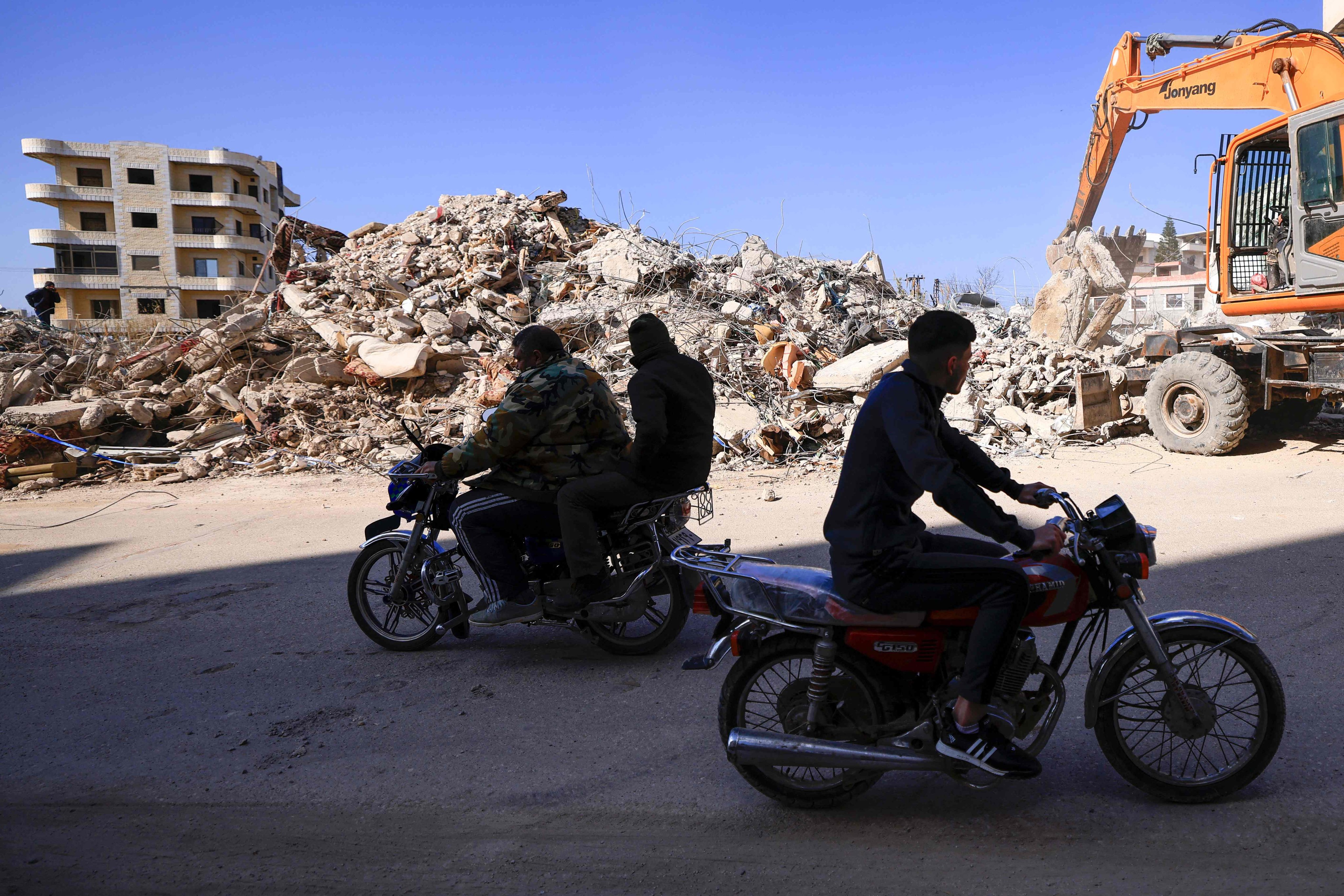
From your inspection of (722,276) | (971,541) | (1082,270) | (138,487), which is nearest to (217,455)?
(138,487)

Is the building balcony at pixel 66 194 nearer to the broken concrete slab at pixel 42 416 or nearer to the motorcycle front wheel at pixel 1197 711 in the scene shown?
the broken concrete slab at pixel 42 416

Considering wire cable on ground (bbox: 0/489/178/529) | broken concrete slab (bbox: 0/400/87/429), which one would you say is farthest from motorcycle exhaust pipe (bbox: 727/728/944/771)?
broken concrete slab (bbox: 0/400/87/429)

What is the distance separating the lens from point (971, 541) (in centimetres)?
324

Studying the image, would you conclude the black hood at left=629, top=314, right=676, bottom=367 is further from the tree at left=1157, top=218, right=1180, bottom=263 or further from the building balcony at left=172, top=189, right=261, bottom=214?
the building balcony at left=172, top=189, right=261, bottom=214

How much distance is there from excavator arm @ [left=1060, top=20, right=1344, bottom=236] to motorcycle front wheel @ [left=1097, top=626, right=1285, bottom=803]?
10.2 m

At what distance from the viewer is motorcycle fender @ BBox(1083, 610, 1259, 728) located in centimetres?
295

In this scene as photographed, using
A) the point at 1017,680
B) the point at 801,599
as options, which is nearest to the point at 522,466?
the point at 801,599

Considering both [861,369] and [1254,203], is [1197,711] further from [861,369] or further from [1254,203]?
[1254,203]

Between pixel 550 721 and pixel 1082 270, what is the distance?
14.3 meters

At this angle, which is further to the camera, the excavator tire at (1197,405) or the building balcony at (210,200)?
the building balcony at (210,200)

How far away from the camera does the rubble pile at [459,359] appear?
471 inches

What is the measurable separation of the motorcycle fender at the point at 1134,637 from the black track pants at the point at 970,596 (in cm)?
38

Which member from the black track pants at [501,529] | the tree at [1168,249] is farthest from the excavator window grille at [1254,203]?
the tree at [1168,249]

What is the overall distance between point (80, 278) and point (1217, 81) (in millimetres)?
66070
